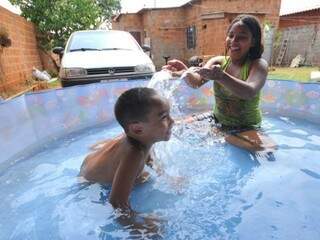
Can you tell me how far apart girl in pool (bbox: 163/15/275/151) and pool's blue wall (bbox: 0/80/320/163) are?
187 centimetres

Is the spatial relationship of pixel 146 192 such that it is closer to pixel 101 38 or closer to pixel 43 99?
pixel 43 99

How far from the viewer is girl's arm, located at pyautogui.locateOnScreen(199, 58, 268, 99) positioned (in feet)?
8.49

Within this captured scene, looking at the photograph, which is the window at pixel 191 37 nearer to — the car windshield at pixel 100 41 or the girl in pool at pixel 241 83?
the car windshield at pixel 100 41

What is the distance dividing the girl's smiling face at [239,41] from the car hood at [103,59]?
10.4ft

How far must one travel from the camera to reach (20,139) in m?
3.77

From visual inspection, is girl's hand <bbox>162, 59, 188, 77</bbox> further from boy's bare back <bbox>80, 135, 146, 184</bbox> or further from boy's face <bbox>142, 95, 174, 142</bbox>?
boy's face <bbox>142, 95, 174, 142</bbox>

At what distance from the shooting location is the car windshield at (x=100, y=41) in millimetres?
6793

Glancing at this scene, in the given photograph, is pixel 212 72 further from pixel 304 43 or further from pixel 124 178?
pixel 304 43

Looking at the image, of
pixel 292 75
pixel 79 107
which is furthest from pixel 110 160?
pixel 292 75

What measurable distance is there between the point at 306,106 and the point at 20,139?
4.17 m

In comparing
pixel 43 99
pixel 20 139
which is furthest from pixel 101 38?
pixel 20 139

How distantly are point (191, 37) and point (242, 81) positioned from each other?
17.6 metres

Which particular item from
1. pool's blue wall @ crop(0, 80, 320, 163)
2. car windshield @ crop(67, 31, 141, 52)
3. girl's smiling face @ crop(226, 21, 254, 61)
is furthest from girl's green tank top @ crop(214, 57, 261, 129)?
car windshield @ crop(67, 31, 141, 52)

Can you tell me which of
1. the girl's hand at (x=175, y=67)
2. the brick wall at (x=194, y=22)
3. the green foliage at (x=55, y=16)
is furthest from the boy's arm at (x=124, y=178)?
the brick wall at (x=194, y=22)
